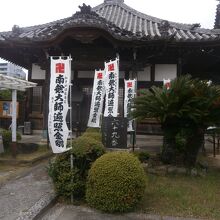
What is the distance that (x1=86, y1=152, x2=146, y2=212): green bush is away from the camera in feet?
19.4

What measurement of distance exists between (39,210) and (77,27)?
808 cm

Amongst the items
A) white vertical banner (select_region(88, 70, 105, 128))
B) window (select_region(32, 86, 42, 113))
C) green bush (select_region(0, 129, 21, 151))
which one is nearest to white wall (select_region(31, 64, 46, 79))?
window (select_region(32, 86, 42, 113))

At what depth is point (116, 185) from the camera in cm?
591

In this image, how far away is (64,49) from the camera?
45.1 ft

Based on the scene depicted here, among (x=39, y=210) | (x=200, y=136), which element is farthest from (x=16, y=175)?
(x=200, y=136)

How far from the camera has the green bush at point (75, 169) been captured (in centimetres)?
655

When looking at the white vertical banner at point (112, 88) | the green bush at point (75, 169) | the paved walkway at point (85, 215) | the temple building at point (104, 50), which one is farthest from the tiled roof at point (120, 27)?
the paved walkway at point (85, 215)

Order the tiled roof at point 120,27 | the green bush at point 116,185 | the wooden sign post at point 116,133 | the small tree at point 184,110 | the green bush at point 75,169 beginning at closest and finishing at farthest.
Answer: the green bush at point 116,185 → the green bush at point 75,169 → the small tree at point 184,110 → the wooden sign post at point 116,133 → the tiled roof at point 120,27

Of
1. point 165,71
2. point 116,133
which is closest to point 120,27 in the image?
point 165,71

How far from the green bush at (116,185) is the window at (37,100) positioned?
10137 mm

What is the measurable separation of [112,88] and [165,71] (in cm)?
471

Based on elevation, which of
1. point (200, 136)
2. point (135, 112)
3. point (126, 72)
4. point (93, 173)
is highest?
point (126, 72)

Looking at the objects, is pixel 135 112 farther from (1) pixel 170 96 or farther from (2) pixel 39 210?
(2) pixel 39 210

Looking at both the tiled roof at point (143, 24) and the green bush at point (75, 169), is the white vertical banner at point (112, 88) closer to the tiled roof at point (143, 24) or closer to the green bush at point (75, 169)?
the tiled roof at point (143, 24)
